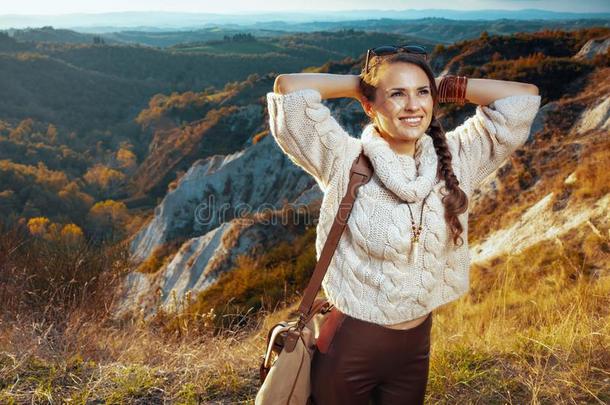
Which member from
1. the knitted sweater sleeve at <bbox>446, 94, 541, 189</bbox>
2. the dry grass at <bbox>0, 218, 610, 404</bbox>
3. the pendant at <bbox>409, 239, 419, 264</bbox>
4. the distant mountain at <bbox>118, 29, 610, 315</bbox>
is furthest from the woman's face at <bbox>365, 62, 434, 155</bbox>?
the distant mountain at <bbox>118, 29, 610, 315</bbox>

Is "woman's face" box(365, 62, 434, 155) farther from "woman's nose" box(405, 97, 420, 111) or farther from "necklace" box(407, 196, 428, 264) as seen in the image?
"necklace" box(407, 196, 428, 264)

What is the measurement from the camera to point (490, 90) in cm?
188

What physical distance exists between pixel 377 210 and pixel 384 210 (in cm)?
2

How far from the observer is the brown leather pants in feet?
5.63

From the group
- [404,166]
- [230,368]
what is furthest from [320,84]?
[230,368]

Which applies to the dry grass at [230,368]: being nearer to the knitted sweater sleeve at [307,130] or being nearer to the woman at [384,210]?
the woman at [384,210]

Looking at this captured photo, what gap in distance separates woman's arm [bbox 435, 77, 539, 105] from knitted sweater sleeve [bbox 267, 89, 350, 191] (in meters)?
0.50

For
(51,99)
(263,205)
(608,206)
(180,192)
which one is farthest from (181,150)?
(608,206)

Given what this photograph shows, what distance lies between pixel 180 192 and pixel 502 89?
2870cm

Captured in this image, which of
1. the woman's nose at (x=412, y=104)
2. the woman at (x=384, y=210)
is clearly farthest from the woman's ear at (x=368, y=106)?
the woman's nose at (x=412, y=104)

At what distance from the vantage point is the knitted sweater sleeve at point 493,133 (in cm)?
183

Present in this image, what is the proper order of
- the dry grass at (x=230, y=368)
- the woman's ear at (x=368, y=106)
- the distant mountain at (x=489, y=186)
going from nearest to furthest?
the woman's ear at (x=368, y=106) < the dry grass at (x=230, y=368) < the distant mountain at (x=489, y=186)

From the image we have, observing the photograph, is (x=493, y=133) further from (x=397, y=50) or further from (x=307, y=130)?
(x=307, y=130)

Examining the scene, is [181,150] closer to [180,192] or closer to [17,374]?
[180,192]
